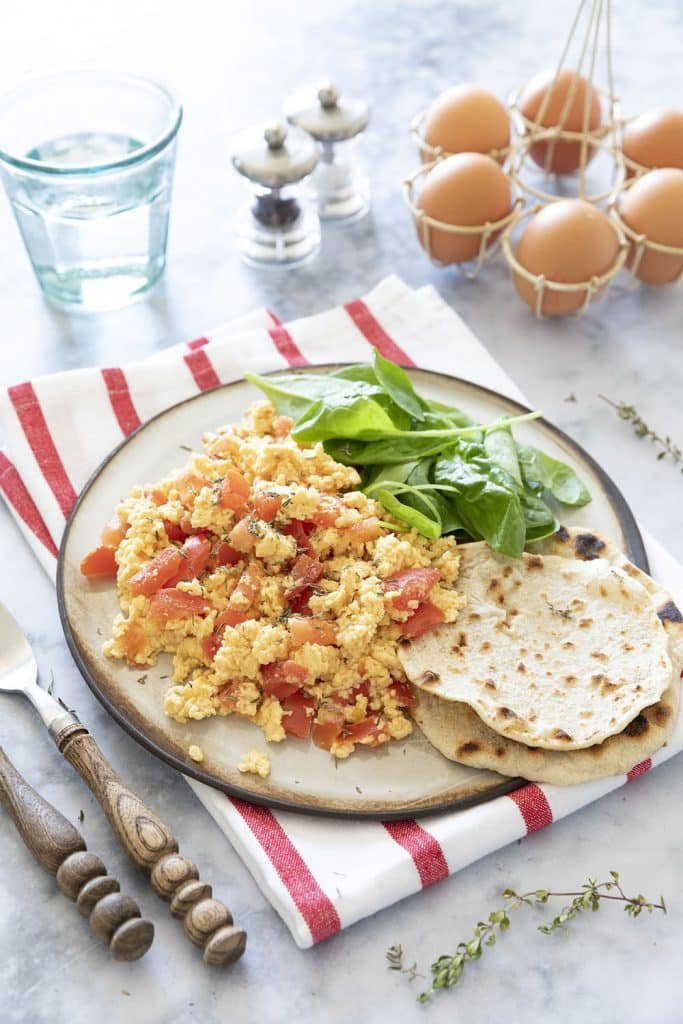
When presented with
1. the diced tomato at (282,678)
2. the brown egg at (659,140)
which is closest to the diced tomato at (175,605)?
the diced tomato at (282,678)

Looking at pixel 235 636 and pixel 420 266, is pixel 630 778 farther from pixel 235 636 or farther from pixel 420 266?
pixel 420 266

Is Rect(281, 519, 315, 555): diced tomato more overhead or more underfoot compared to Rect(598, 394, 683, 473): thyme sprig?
more overhead

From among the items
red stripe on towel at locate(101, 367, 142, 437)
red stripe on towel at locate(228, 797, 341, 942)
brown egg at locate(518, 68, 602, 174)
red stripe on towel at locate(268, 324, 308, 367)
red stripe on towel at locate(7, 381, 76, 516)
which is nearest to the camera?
red stripe on towel at locate(228, 797, 341, 942)

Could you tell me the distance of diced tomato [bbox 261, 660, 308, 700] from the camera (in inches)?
99.0

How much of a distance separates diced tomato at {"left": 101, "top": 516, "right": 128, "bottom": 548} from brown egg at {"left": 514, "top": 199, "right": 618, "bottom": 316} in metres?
1.52

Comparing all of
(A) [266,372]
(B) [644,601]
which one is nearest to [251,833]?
(B) [644,601]

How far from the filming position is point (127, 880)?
7.82 ft

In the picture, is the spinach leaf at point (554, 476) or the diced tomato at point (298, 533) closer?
the diced tomato at point (298, 533)

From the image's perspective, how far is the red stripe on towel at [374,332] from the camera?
360 centimetres

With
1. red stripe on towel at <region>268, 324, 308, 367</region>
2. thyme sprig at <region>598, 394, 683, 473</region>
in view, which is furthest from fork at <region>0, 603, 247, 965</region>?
thyme sprig at <region>598, 394, 683, 473</region>

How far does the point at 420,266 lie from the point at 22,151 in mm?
1333

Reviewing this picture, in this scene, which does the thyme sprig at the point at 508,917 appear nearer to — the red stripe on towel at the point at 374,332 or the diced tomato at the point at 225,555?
the diced tomato at the point at 225,555

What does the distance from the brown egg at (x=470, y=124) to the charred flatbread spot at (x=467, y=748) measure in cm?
218

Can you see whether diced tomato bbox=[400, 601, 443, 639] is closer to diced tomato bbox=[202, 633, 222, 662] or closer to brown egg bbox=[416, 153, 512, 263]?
diced tomato bbox=[202, 633, 222, 662]
